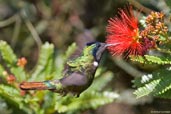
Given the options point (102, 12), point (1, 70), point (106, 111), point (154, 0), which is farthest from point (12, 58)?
point (106, 111)

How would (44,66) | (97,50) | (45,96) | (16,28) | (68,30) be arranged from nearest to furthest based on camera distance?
1. (97,50)
2. (45,96)
3. (44,66)
4. (16,28)
5. (68,30)

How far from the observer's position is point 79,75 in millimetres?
1942

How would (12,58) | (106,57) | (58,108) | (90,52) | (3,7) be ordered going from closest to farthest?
(90,52) < (58,108) < (12,58) < (106,57) < (3,7)

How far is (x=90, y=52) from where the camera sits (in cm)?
196

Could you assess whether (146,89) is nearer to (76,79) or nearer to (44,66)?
(76,79)

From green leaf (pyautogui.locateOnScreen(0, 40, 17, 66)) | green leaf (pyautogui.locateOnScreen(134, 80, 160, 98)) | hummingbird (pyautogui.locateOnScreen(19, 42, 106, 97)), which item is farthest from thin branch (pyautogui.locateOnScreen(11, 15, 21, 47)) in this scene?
green leaf (pyautogui.locateOnScreen(134, 80, 160, 98))

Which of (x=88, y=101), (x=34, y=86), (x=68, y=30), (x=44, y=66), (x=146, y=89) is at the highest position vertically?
(x=68, y=30)

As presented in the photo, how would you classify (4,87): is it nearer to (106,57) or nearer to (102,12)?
(106,57)

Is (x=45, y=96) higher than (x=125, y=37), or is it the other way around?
(x=45, y=96)

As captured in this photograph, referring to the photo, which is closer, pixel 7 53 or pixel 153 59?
pixel 153 59

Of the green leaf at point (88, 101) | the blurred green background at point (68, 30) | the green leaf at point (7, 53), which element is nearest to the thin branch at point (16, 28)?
the blurred green background at point (68, 30)

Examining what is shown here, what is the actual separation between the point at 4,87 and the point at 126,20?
1.05 m

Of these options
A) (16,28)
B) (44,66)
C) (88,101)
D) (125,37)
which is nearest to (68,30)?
(16,28)

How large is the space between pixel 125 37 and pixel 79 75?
248 millimetres
